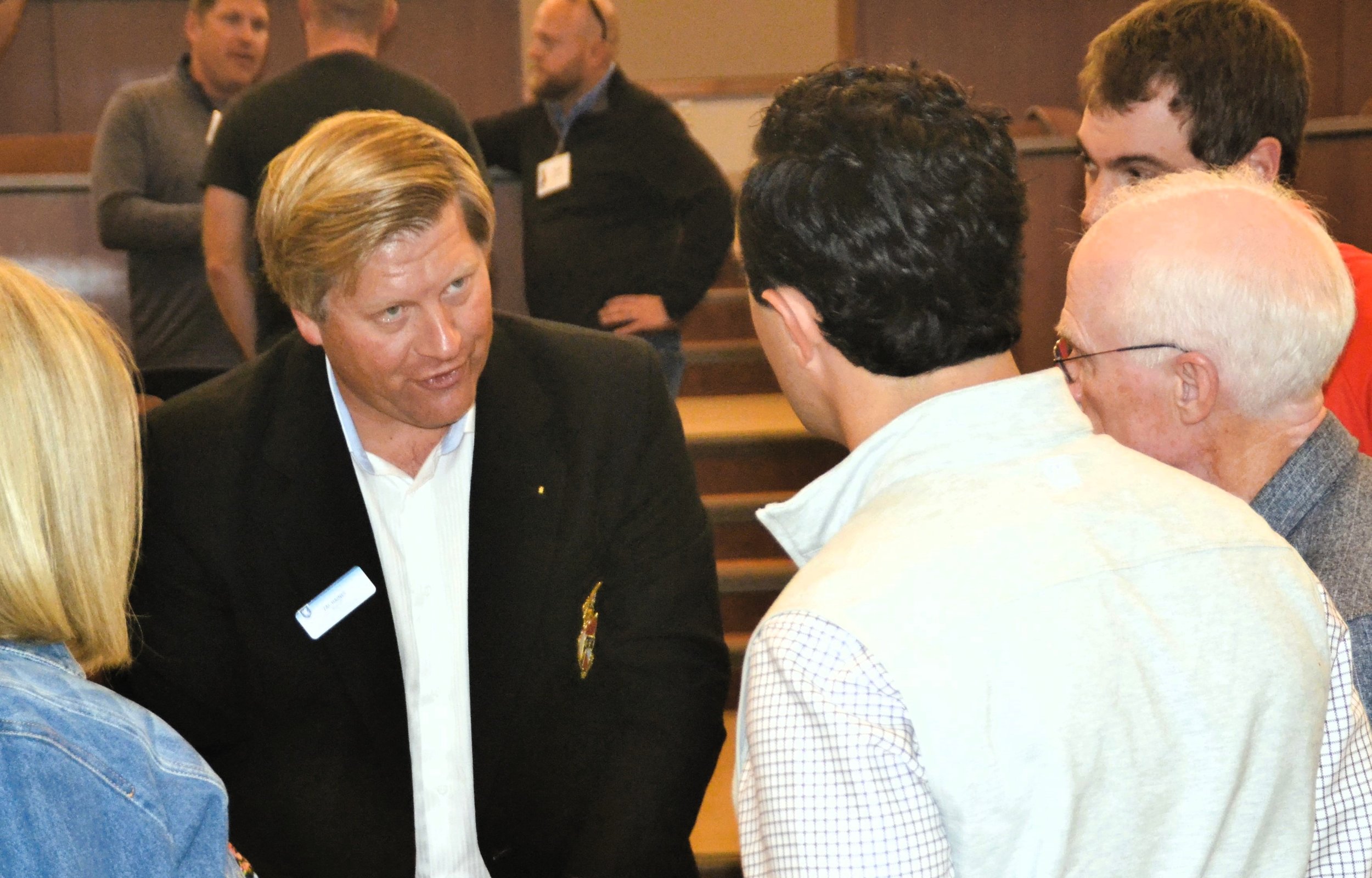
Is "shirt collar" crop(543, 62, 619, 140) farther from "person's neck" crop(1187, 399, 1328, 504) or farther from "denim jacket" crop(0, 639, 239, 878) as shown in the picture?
"denim jacket" crop(0, 639, 239, 878)

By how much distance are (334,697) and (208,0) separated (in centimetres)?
261

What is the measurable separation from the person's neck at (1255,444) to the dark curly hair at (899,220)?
381 millimetres

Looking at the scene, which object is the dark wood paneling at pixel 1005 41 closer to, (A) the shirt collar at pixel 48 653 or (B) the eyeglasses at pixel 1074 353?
(B) the eyeglasses at pixel 1074 353

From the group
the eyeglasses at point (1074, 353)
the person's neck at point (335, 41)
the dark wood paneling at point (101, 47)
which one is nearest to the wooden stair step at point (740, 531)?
the person's neck at point (335, 41)

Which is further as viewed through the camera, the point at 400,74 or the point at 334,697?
the point at 400,74

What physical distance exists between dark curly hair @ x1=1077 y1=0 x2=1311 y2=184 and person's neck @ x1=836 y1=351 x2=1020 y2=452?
3.35 feet

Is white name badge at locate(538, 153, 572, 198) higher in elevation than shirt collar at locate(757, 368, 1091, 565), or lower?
lower

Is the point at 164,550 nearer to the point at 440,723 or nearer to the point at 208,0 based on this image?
the point at 440,723

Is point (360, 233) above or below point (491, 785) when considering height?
above

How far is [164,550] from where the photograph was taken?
1.70 m

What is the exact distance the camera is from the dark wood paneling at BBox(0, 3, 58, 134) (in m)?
7.24

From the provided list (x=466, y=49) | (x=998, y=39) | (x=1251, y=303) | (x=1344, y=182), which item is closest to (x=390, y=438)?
(x=1251, y=303)

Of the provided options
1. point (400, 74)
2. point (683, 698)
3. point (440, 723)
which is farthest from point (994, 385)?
point (400, 74)

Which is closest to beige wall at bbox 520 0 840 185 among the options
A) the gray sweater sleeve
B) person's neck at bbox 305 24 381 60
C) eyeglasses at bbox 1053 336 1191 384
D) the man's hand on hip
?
the man's hand on hip
